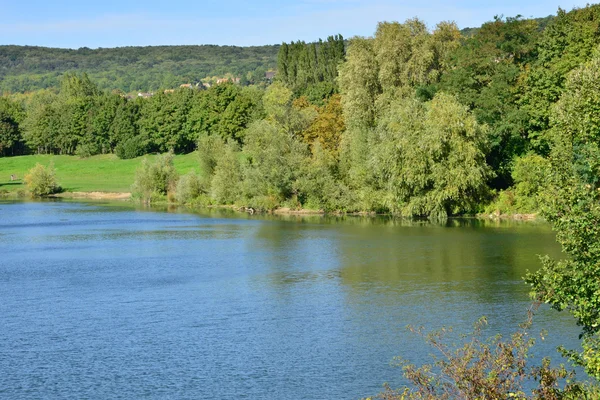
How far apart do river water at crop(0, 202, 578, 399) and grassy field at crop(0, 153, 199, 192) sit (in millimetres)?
43028

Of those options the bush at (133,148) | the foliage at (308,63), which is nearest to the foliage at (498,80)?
the foliage at (308,63)

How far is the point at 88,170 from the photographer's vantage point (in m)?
117

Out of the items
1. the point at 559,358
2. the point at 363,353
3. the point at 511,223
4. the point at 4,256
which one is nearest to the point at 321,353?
the point at 363,353

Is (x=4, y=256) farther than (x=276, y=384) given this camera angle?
Yes

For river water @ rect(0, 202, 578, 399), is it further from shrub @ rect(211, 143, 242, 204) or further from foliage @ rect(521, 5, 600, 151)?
shrub @ rect(211, 143, 242, 204)

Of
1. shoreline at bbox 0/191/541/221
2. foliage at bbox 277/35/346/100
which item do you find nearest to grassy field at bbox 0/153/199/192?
shoreline at bbox 0/191/541/221

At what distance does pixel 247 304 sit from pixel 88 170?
87.9 metres

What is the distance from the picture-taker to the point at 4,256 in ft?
157

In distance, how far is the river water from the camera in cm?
2453

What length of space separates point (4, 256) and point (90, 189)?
5209cm

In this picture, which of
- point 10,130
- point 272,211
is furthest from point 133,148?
point 272,211

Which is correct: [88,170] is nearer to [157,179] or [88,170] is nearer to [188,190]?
[157,179]

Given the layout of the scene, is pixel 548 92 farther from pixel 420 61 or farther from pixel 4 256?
pixel 4 256

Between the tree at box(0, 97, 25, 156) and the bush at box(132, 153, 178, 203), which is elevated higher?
the tree at box(0, 97, 25, 156)
